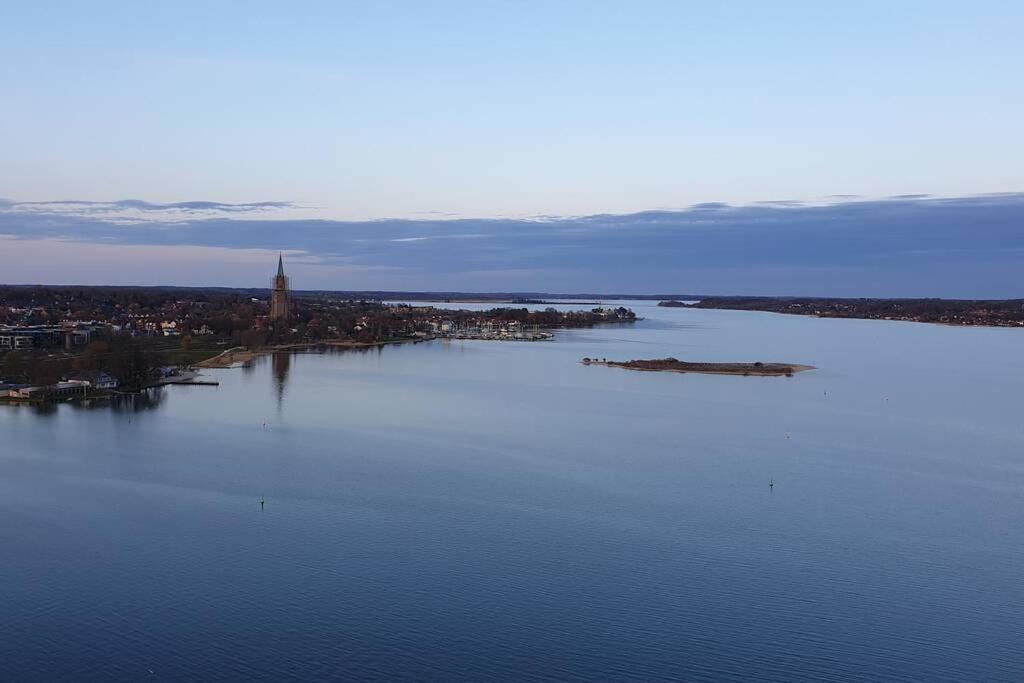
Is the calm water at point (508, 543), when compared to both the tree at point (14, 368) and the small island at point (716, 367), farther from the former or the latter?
the small island at point (716, 367)

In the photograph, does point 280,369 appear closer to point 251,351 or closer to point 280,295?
point 251,351

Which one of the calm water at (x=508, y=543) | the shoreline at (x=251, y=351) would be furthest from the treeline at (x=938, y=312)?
the calm water at (x=508, y=543)

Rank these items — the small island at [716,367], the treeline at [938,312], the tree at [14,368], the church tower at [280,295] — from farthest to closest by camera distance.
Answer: the treeline at [938,312] < the church tower at [280,295] < the small island at [716,367] < the tree at [14,368]

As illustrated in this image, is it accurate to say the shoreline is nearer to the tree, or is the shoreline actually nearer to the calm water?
the tree

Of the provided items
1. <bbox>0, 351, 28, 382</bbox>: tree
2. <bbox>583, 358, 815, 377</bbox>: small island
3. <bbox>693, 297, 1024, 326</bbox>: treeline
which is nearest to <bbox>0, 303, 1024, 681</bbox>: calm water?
<bbox>0, 351, 28, 382</bbox>: tree

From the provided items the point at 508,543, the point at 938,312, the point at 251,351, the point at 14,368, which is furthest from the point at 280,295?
the point at 938,312
